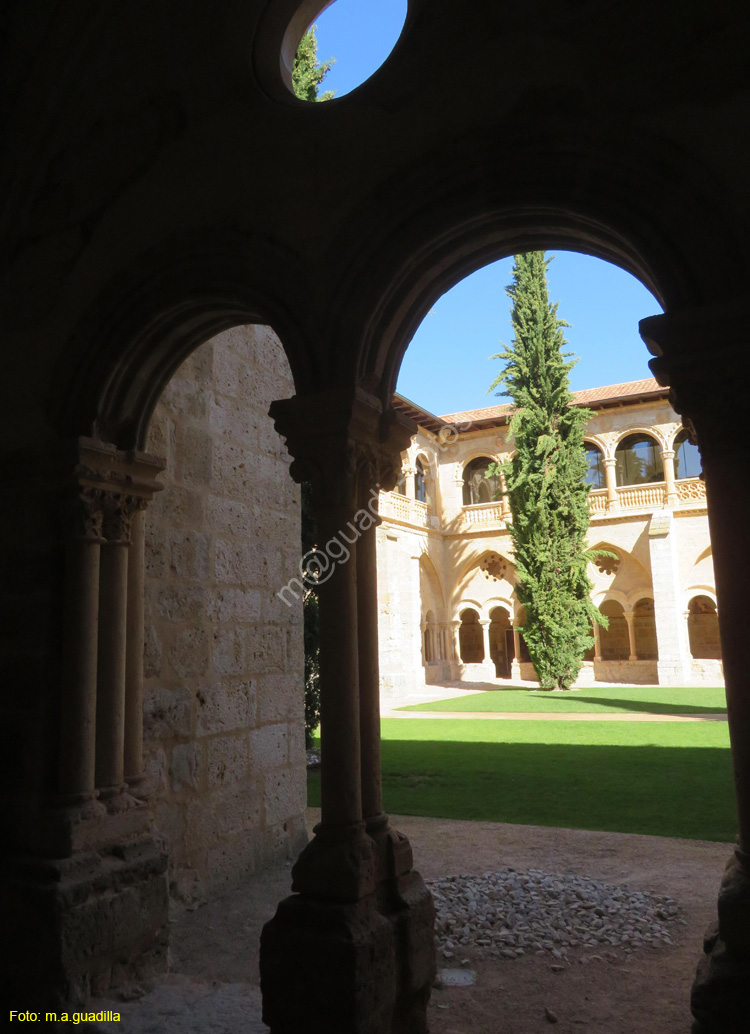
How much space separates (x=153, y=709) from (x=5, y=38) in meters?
3.14

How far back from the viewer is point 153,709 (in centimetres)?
364

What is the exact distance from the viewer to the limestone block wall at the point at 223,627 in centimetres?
374

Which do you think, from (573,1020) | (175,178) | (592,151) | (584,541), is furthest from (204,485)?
(584,541)

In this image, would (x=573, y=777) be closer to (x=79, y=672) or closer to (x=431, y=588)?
(x=79, y=672)

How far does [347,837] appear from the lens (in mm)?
2326

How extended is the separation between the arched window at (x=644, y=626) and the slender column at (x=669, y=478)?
114 inches

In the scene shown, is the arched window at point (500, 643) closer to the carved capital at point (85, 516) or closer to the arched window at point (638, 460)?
the arched window at point (638, 460)

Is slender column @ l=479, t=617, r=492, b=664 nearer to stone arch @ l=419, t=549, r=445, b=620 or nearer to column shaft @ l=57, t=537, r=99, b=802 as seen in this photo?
stone arch @ l=419, t=549, r=445, b=620

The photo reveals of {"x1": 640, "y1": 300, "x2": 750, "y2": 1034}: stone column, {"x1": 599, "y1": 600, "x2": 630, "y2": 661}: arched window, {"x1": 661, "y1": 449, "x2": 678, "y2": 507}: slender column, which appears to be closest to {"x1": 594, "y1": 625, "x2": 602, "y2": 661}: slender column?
{"x1": 599, "y1": 600, "x2": 630, "y2": 661}: arched window

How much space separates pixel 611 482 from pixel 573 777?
15746 mm

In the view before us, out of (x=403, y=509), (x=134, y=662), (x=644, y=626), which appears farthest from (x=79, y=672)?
(x=644, y=626)

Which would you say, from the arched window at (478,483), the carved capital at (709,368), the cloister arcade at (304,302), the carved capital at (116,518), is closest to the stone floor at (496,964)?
the cloister arcade at (304,302)

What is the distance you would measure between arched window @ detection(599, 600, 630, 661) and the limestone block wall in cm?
1854

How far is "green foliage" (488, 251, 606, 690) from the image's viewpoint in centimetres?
1888
